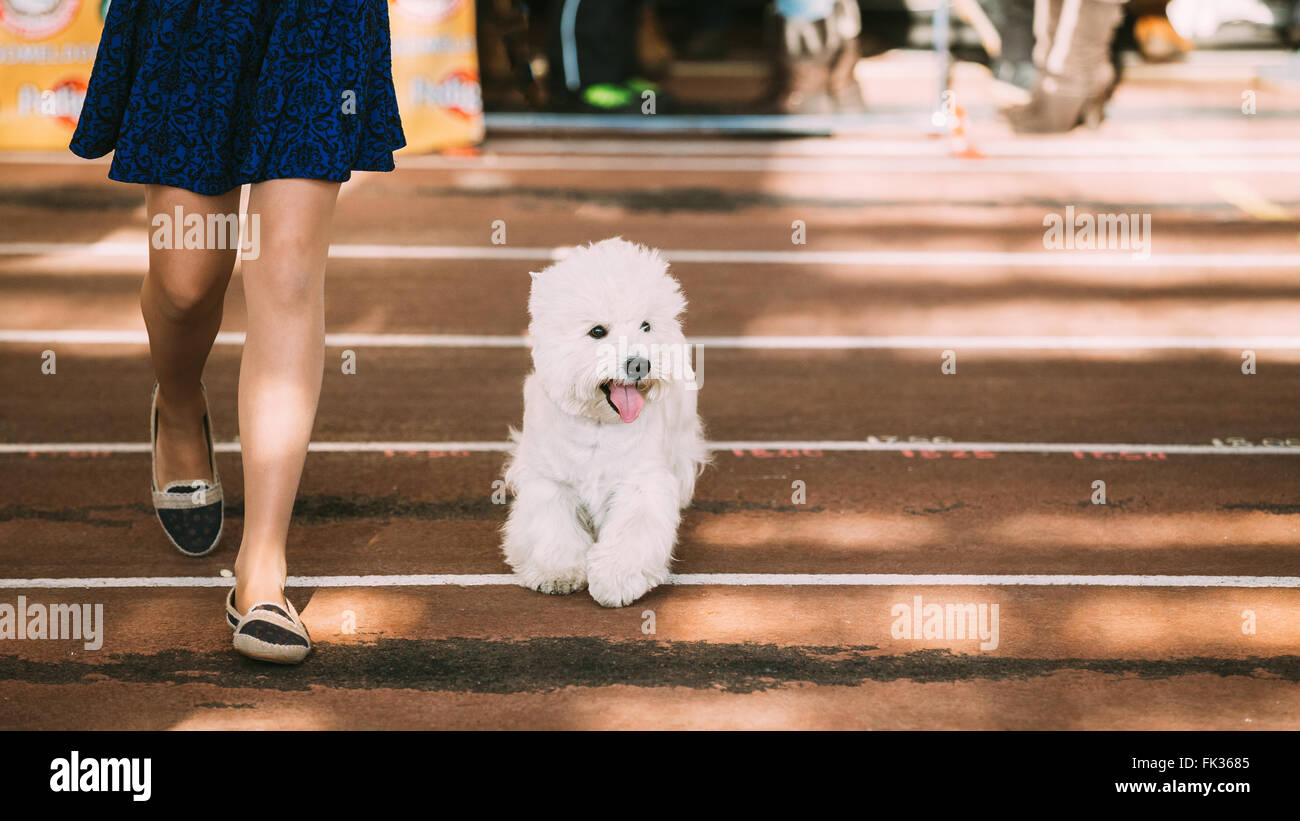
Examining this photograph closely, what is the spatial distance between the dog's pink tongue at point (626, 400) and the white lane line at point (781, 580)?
1.83 feet

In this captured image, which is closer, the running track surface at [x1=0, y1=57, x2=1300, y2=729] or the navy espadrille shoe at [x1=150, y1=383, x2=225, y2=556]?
the running track surface at [x1=0, y1=57, x2=1300, y2=729]

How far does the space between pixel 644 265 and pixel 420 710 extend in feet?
4.76

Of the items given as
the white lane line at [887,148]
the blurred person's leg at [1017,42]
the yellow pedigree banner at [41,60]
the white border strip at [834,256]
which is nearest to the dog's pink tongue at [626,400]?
the white border strip at [834,256]

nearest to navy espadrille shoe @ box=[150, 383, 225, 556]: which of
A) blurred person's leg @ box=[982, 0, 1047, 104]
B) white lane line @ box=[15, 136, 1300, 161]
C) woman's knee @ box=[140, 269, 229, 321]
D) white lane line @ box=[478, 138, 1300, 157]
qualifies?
woman's knee @ box=[140, 269, 229, 321]

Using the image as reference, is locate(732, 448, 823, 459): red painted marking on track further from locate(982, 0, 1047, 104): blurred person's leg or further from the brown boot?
locate(982, 0, 1047, 104): blurred person's leg

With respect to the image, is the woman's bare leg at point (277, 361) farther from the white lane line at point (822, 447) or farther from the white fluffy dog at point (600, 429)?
the white lane line at point (822, 447)

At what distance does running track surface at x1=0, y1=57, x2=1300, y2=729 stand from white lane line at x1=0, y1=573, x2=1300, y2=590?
2 cm

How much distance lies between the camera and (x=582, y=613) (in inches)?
161

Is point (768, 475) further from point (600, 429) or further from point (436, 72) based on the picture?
point (436, 72)

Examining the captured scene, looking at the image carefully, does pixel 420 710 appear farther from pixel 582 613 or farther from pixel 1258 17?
pixel 1258 17

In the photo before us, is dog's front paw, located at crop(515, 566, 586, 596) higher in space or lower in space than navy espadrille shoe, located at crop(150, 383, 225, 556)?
lower

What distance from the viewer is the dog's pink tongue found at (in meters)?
4.11

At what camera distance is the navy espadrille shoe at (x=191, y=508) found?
14.3 feet

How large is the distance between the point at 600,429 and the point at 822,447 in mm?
1564
